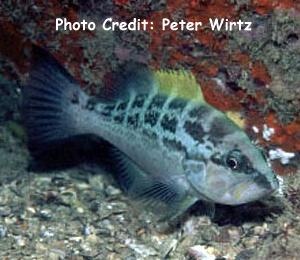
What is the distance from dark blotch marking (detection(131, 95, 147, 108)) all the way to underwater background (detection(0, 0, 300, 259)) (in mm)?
258

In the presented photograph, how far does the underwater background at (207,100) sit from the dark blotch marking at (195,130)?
23.4 inches

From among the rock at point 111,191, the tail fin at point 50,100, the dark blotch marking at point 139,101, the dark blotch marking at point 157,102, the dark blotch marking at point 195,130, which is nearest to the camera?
the dark blotch marking at point 195,130

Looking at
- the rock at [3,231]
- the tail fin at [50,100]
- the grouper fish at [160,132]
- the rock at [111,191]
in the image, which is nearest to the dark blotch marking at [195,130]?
the grouper fish at [160,132]

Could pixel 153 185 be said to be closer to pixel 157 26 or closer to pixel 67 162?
pixel 157 26

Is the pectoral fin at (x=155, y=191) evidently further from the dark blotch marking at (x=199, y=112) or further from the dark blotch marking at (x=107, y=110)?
the dark blotch marking at (x=199, y=112)

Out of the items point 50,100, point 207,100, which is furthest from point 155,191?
point 50,100

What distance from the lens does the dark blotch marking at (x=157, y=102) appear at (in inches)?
119

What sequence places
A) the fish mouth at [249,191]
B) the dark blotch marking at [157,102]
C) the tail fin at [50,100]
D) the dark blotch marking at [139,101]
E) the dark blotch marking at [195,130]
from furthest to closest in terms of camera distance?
the tail fin at [50,100] → the dark blotch marking at [139,101] → the dark blotch marking at [157,102] → the dark blotch marking at [195,130] → the fish mouth at [249,191]

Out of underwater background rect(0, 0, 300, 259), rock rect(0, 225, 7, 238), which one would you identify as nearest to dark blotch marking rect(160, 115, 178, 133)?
underwater background rect(0, 0, 300, 259)

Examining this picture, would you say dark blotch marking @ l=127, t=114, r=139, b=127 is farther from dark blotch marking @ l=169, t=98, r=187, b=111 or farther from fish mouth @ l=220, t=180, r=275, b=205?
fish mouth @ l=220, t=180, r=275, b=205

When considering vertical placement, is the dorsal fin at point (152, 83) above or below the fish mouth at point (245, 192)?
above

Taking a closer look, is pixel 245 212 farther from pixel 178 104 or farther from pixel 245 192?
pixel 178 104

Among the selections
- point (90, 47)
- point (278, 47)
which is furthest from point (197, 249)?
point (90, 47)

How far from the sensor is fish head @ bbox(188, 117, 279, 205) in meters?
2.68
